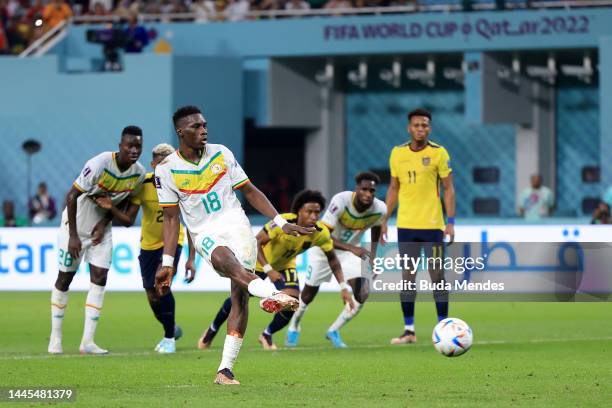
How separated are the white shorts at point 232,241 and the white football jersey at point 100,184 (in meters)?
3.36

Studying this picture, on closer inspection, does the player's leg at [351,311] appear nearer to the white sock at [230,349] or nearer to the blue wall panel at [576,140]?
the white sock at [230,349]

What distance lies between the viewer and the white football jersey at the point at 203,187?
11.4m

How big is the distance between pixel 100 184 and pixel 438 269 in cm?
383

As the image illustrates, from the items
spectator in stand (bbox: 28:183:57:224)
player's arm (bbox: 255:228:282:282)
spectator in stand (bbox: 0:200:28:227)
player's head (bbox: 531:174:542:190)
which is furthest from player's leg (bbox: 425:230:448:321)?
spectator in stand (bbox: 28:183:57:224)

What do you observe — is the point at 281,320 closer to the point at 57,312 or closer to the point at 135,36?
the point at 57,312

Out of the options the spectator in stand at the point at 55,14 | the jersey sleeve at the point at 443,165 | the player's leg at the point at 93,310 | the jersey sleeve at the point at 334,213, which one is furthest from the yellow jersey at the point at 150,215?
the spectator in stand at the point at 55,14

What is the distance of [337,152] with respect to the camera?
3703 centimetres

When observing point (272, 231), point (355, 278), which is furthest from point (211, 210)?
point (355, 278)

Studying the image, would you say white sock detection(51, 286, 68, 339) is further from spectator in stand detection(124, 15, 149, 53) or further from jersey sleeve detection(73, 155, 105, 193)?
spectator in stand detection(124, 15, 149, 53)

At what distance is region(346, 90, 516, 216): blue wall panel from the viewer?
35.9m

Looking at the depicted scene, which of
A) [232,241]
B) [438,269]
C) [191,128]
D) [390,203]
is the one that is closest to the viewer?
[232,241]

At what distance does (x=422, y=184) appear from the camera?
627 inches

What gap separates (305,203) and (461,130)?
73.1ft

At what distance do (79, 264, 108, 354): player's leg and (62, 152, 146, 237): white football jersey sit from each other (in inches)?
16.7
